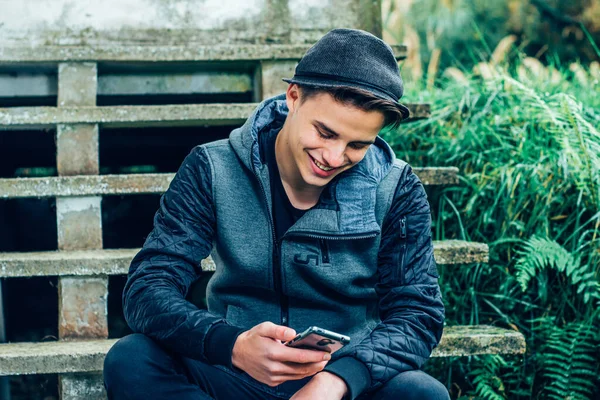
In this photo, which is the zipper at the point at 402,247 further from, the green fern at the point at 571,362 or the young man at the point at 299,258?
the green fern at the point at 571,362

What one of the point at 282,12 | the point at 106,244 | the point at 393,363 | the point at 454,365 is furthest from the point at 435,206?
the point at 106,244

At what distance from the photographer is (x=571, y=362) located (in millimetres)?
2746

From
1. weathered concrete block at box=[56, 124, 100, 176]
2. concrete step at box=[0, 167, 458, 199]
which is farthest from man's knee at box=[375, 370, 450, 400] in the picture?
weathered concrete block at box=[56, 124, 100, 176]

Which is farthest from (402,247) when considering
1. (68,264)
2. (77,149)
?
(77,149)

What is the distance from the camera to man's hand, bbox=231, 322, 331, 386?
179cm

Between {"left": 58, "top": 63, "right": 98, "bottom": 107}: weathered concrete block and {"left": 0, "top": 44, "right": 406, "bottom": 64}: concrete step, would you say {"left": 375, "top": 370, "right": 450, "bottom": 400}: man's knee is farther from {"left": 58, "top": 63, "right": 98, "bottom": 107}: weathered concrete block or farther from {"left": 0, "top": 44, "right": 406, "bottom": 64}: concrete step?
{"left": 58, "top": 63, "right": 98, "bottom": 107}: weathered concrete block

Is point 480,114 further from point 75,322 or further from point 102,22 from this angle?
point 75,322

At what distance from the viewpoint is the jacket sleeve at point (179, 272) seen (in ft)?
6.33

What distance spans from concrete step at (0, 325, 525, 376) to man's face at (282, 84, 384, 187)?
0.93 meters

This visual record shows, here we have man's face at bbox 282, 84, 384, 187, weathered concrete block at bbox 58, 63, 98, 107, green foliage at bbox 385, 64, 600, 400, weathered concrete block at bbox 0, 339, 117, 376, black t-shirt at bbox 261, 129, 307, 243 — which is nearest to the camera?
man's face at bbox 282, 84, 384, 187

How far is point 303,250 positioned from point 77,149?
1266 mm

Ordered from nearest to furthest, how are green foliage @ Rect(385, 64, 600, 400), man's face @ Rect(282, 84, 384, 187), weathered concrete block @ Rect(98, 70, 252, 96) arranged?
man's face @ Rect(282, 84, 384, 187) → green foliage @ Rect(385, 64, 600, 400) → weathered concrete block @ Rect(98, 70, 252, 96)

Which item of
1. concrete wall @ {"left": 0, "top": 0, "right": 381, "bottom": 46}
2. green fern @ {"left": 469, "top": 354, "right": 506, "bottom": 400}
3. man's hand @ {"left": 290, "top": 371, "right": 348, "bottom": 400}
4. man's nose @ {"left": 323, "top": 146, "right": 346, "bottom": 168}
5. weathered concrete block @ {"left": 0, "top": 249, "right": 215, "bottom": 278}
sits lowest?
green fern @ {"left": 469, "top": 354, "right": 506, "bottom": 400}

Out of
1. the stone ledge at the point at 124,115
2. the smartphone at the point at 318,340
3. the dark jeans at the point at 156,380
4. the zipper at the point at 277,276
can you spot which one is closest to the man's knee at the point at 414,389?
the dark jeans at the point at 156,380
